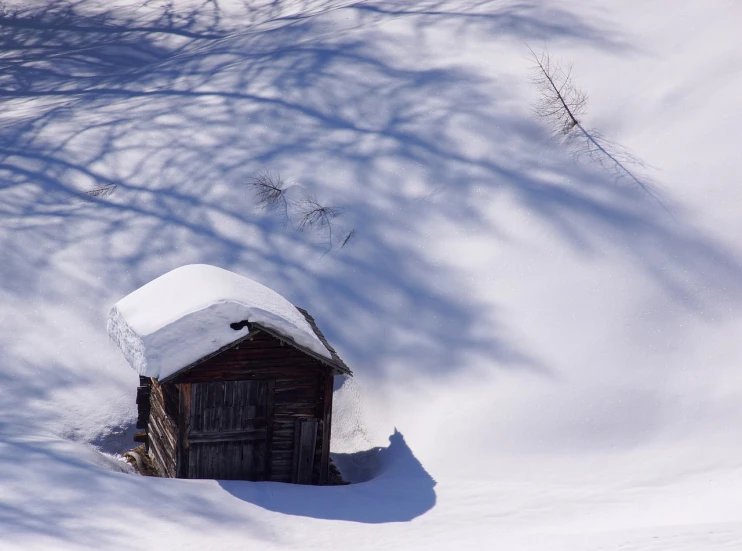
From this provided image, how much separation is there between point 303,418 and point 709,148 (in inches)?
358

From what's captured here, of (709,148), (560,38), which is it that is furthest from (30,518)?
(560,38)

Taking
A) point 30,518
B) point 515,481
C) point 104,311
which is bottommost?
point 30,518

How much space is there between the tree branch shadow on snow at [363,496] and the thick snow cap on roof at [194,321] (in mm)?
1863

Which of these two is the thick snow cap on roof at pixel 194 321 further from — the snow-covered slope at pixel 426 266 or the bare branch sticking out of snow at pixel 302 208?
the bare branch sticking out of snow at pixel 302 208

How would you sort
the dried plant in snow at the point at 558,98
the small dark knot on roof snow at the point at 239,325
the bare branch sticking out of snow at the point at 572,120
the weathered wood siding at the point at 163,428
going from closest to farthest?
1. the small dark knot on roof snow at the point at 239,325
2. the weathered wood siding at the point at 163,428
3. the bare branch sticking out of snow at the point at 572,120
4. the dried plant in snow at the point at 558,98

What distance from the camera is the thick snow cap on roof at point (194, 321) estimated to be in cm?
1005

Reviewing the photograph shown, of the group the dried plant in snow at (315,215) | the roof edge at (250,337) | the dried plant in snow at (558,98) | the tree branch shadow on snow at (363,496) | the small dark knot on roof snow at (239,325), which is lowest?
the tree branch shadow on snow at (363,496)

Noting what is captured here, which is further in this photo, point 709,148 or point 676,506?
point 709,148

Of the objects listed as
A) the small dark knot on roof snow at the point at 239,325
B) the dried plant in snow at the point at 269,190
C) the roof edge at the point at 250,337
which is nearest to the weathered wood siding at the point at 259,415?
the roof edge at the point at 250,337

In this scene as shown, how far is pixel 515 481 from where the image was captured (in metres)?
10.6

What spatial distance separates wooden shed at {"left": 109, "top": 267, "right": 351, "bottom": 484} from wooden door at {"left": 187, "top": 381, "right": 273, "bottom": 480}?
1cm

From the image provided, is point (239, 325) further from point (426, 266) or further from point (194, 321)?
point (426, 266)

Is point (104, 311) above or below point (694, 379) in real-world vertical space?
above

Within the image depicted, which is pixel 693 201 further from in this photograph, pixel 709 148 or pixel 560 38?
pixel 560 38
